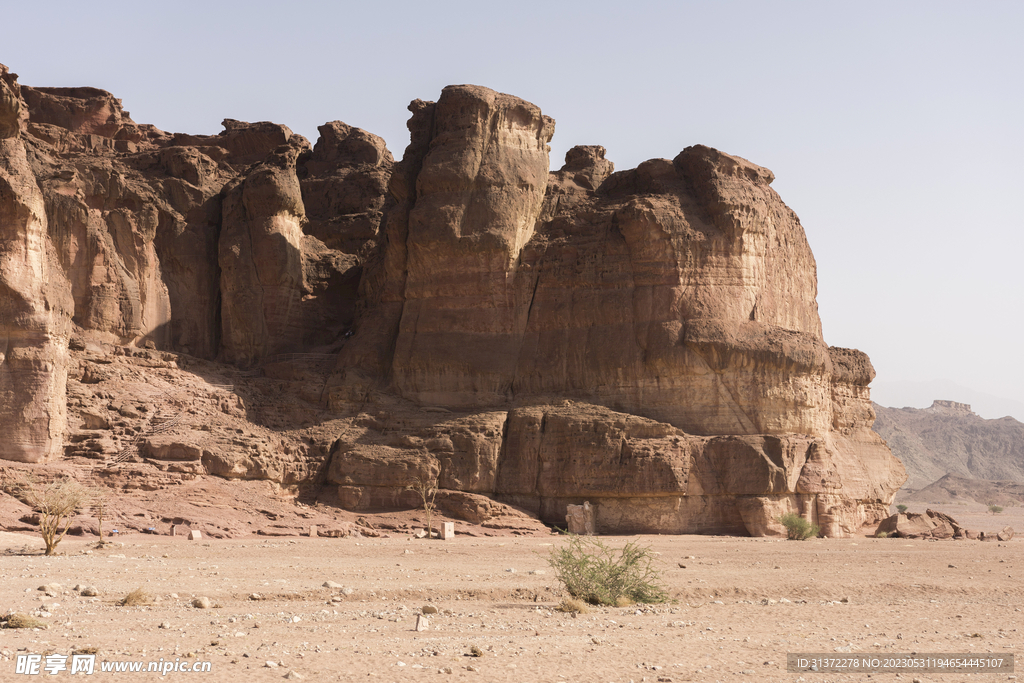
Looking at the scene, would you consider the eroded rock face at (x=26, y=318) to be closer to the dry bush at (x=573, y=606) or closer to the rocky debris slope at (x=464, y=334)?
the rocky debris slope at (x=464, y=334)

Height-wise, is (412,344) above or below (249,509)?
above

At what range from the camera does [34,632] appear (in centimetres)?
1063

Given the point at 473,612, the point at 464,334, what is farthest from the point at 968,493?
the point at 473,612

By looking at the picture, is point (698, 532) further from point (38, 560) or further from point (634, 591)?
point (38, 560)

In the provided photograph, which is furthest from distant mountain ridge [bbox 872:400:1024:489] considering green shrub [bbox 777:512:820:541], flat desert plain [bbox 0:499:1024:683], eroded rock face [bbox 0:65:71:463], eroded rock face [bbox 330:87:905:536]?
eroded rock face [bbox 0:65:71:463]

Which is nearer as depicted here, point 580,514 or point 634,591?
point 634,591

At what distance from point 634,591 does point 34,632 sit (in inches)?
337

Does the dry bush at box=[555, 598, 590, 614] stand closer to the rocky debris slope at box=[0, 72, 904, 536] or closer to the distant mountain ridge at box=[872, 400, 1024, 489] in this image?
the rocky debris slope at box=[0, 72, 904, 536]

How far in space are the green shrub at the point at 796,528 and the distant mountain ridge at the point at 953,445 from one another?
3058 inches

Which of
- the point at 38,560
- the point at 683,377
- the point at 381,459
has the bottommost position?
the point at 38,560

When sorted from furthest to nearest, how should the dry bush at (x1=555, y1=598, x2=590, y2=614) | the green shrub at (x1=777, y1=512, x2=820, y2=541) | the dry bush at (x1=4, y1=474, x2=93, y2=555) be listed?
the green shrub at (x1=777, y1=512, x2=820, y2=541)
the dry bush at (x1=4, y1=474, x2=93, y2=555)
the dry bush at (x1=555, y1=598, x2=590, y2=614)

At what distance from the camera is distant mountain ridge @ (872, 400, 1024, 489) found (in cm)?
10931

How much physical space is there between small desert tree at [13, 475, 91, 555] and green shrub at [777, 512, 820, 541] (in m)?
19.6

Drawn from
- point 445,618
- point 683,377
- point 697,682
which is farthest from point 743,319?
point 697,682
